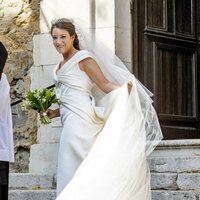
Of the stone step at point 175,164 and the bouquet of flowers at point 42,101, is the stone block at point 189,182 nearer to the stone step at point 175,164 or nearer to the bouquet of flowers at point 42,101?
the stone step at point 175,164

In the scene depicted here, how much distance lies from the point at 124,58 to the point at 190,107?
1150 millimetres

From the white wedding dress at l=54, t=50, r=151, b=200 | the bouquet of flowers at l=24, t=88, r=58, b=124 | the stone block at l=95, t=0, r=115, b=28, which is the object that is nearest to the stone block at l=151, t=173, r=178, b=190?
the white wedding dress at l=54, t=50, r=151, b=200

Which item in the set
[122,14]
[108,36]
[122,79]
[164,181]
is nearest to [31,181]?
[164,181]

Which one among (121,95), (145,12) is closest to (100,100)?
(121,95)

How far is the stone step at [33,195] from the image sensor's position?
8836mm

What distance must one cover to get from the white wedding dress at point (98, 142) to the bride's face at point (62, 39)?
113mm

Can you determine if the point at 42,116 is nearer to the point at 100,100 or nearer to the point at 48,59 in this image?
the point at 100,100

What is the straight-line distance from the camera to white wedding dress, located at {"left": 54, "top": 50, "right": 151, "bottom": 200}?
24.5 feet

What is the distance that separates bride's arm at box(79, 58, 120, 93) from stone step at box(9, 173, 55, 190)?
1.76m

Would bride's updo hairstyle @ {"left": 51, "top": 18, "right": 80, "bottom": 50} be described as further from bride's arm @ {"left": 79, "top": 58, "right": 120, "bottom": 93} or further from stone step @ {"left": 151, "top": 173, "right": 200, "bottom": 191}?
stone step @ {"left": 151, "top": 173, "right": 200, "bottom": 191}

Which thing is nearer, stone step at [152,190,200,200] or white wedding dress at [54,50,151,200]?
white wedding dress at [54,50,151,200]

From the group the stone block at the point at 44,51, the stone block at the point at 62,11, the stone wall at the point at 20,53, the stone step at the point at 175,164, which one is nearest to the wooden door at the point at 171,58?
the stone block at the point at 62,11

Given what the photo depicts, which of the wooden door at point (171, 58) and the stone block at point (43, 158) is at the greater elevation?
the wooden door at point (171, 58)

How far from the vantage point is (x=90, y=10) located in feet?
31.2
